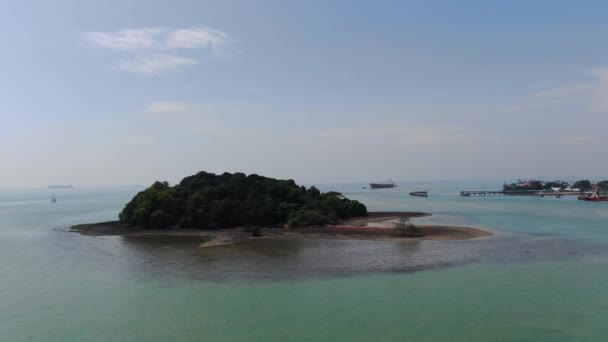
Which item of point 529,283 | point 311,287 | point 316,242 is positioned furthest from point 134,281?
point 529,283

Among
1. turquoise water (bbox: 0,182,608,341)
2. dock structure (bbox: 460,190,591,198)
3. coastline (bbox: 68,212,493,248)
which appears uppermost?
dock structure (bbox: 460,190,591,198)

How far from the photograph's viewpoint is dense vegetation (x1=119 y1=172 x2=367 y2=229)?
5116 cm

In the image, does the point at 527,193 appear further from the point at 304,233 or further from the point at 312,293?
the point at 312,293

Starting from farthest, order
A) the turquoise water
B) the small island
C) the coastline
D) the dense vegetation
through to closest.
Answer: the dense vegetation
the small island
the coastline
the turquoise water

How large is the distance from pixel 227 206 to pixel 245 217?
2.64 metres

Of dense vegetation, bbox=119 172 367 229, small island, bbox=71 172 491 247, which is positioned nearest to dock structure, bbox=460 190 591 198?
small island, bbox=71 172 491 247

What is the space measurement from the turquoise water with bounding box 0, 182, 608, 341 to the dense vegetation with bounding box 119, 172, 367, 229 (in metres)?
13.7

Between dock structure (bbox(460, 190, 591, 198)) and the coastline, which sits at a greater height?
dock structure (bbox(460, 190, 591, 198))

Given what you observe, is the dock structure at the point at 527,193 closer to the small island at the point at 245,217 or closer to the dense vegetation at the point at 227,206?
the small island at the point at 245,217

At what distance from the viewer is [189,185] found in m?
59.0

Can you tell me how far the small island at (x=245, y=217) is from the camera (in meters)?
45.0

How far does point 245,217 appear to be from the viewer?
51.0 metres

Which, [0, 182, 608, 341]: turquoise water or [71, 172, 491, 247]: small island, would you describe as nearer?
[0, 182, 608, 341]: turquoise water

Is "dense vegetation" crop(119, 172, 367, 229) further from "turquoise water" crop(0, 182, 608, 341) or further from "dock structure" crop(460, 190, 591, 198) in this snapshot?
"dock structure" crop(460, 190, 591, 198)
